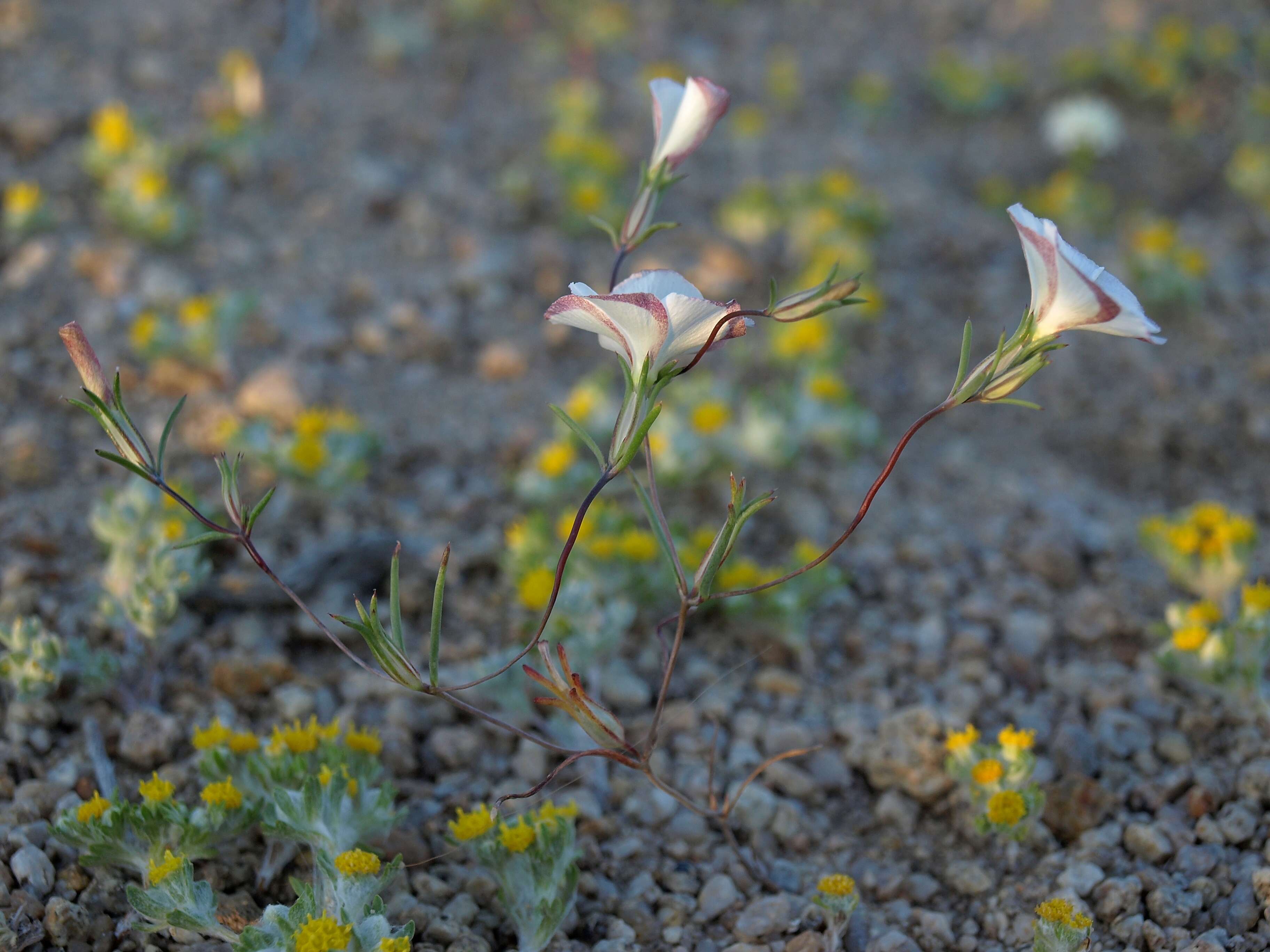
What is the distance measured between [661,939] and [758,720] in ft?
2.28

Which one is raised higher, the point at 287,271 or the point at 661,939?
the point at 287,271

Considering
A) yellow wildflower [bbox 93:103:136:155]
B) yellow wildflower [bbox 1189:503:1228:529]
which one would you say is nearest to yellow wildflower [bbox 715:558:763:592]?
yellow wildflower [bbox 1189:503:1228:529]

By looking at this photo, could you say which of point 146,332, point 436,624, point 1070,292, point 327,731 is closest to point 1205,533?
point 1070,292

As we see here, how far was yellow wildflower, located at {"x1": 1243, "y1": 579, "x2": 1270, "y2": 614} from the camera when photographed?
7.93 ft

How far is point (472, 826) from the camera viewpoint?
80.5 inches

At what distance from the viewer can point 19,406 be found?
3.35 m

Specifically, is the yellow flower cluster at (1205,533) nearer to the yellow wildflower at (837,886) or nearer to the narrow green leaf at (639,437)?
the yellow wildflower at (837,886)

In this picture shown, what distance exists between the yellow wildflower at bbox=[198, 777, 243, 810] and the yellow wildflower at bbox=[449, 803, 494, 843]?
412 millimetres

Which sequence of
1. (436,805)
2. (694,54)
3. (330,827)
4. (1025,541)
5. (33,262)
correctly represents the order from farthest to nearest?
(694,54)
(33,262)
(1025,541)
(436,805)
(330,827)

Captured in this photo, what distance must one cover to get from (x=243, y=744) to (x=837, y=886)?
3.98 ft

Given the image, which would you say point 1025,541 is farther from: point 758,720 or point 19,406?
point 19,406

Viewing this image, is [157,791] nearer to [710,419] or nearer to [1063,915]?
[1063,915]

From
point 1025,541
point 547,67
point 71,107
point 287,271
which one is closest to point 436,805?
point 1025,541

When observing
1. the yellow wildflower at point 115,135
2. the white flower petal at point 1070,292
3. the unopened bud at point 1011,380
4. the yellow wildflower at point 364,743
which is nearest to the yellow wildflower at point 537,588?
the yellow wildflower at point 364,743
